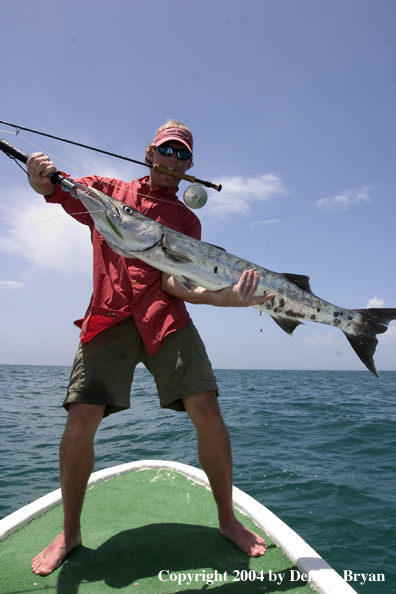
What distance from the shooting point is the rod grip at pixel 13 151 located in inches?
120

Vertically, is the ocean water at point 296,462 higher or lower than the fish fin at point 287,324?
lower

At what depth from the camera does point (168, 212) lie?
11.5 feet

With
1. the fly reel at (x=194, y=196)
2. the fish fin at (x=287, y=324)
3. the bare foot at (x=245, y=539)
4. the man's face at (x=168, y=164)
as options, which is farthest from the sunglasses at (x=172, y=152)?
the bare foot at (x=245, y=539)

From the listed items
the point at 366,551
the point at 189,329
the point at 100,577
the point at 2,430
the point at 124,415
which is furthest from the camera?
the point at 124,415

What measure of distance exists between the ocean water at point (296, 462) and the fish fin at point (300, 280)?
9.45ft

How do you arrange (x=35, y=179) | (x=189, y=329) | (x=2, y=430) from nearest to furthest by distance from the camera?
(x=35, y=179) < (x=189, y=329) < (x=2, y=430)

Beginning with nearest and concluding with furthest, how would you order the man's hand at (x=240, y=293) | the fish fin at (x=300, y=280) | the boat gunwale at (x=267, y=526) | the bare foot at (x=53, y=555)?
1. the boat gunwale at (x=267, y=526)
2. the bare foot at (x=53, y=555)
3. the man's hand at (x=240, y=293)
4. the fish fin at (x=300, y=280)

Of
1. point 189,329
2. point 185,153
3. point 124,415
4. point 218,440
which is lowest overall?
point 124,415

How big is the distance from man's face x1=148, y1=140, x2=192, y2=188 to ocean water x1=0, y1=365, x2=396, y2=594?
4.18m

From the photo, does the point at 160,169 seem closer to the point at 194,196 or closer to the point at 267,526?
the point at 194,196

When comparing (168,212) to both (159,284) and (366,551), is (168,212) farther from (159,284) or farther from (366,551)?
(366,551)

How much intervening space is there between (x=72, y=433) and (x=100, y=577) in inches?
37.2

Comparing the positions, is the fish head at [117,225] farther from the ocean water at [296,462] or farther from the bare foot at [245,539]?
the ocean water at [296,462]

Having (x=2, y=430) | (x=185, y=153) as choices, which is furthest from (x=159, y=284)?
(x=2, y=430)
